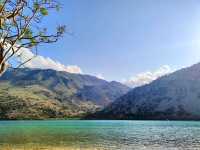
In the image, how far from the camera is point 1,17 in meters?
15.4

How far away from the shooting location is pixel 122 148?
6981 centimetres

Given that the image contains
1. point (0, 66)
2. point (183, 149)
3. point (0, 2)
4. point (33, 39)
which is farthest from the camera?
point (183, 149)

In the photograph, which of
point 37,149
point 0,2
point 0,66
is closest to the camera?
point 0,66

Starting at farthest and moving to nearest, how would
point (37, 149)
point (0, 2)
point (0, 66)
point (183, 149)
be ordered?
point (183, 149), point (37, 149), point (0, 2), point (0, 66)

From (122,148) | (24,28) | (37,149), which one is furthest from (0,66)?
(122,148)

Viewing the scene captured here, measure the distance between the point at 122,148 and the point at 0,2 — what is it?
56813 mm

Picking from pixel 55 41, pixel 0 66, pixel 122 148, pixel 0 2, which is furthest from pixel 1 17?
pixel 122 148

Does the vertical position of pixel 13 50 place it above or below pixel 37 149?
above

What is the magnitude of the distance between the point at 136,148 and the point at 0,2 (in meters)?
57.4

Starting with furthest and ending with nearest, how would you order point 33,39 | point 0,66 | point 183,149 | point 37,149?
1. point 183,149
2. point 37,149
3. point 33,39
4. point 0,66

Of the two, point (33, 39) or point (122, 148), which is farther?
point (122, 148)

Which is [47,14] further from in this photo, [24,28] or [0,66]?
[0,66]

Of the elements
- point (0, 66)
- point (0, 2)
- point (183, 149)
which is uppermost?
point (0, 2)

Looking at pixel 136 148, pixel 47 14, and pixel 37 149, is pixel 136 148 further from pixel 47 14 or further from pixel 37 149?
pixel 47 14
